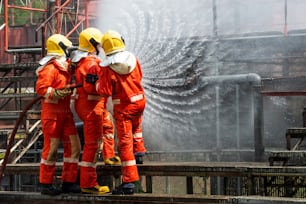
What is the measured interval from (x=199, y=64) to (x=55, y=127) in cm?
529

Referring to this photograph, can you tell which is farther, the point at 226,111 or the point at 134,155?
the point at 226,111

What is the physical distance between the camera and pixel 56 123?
7.39 metres

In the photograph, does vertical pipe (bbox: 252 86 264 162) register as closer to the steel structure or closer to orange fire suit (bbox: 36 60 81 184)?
orange fire suit (bbox: 36 60 81 184)

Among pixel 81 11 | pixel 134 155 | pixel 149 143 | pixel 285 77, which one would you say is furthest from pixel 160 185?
pixel 81 11

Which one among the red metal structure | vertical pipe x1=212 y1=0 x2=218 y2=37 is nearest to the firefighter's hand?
the red metal structure

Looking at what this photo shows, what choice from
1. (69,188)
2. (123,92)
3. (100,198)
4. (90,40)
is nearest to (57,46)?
(90,40)

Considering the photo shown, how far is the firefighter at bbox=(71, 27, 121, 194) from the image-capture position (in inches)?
284

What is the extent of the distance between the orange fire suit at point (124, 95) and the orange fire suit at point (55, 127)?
0.64 m

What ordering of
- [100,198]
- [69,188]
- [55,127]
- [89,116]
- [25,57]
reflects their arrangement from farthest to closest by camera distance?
[25,57]
[69,188]
[55,127]
[89,116]
[100,198]

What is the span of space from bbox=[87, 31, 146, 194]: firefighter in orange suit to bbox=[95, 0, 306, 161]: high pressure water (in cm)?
414

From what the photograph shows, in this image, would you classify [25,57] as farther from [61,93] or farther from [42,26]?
[61,93]

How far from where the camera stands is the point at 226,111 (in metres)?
11.6

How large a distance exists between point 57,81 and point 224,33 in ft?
19.2

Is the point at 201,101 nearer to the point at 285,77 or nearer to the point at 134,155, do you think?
the point at 285,77
